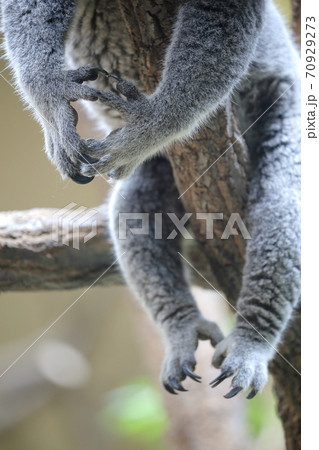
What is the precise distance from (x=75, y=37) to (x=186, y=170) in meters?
0.57

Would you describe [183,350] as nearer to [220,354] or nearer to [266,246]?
[220,354]

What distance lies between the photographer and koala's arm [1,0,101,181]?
1.50 metres

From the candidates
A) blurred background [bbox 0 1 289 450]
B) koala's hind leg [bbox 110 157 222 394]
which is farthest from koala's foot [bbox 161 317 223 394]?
blurred background [bbox 0 1 289 450]

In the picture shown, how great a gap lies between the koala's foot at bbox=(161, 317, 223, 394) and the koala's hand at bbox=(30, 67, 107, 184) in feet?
2.48

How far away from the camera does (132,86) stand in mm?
1486

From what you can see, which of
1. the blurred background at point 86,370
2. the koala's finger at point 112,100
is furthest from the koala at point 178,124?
the blurred background at point 86,370

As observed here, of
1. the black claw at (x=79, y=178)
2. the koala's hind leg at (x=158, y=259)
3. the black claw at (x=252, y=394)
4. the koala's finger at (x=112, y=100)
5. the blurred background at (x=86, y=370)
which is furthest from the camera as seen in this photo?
the koala's hind leg at (x=158, y=259)

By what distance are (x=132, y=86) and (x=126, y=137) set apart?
13 cm

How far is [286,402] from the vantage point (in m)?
2.46

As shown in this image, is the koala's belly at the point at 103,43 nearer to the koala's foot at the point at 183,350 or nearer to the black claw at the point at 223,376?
the koala's foot at the point at 183,350

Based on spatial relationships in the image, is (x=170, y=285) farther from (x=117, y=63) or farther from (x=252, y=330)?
(x=117, y=63)

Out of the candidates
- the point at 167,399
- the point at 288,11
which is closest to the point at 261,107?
the point at 288,11

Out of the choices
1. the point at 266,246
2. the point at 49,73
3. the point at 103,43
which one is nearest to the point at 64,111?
the point at 49,73

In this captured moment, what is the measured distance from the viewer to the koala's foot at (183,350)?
198cm
